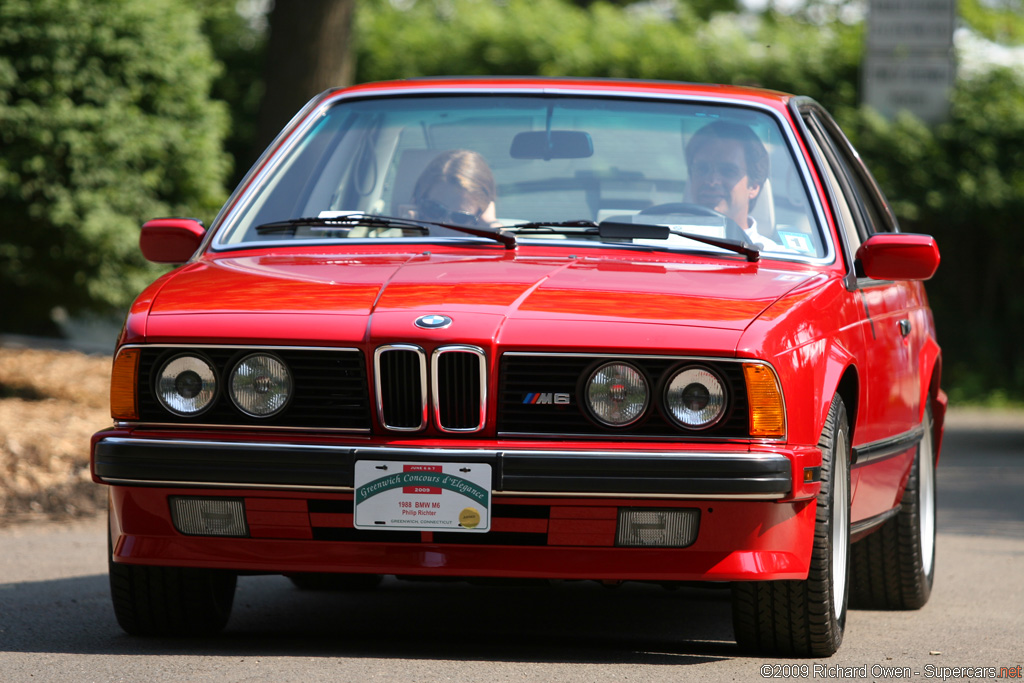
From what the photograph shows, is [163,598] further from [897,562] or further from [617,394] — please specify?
[897,562]

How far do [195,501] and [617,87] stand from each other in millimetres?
2220

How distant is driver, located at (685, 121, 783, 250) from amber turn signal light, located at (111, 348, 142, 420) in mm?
1932

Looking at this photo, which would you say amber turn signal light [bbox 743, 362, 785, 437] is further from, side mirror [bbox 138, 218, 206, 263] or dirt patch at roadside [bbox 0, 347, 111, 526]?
dirt patch at roadside [bbox 0, 347, 111, 526]

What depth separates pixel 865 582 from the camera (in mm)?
5887

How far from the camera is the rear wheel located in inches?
181

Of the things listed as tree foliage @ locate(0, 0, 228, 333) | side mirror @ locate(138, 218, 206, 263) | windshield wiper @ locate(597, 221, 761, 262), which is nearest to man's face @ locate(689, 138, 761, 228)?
windshield wiper @ locate(597, 221, 761, 262)

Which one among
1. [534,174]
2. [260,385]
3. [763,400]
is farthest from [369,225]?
[763,400]

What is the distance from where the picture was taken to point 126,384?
13.8 feet

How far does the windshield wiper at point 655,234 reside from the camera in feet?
15.8

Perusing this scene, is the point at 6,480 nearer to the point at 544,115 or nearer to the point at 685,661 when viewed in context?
the point at 544,115

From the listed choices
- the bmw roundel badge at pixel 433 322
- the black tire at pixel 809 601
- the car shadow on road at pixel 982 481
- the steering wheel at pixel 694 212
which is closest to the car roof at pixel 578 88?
the steering wheel at pixel 694 212

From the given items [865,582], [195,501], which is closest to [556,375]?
[195,501]

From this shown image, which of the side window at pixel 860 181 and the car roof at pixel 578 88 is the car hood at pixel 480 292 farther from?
the side window at pixel 860 181

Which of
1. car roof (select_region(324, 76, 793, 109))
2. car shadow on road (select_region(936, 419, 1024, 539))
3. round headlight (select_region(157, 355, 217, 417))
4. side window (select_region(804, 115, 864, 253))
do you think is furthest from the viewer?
car shadow on road (select_region(936, 419, 1024, 539))
